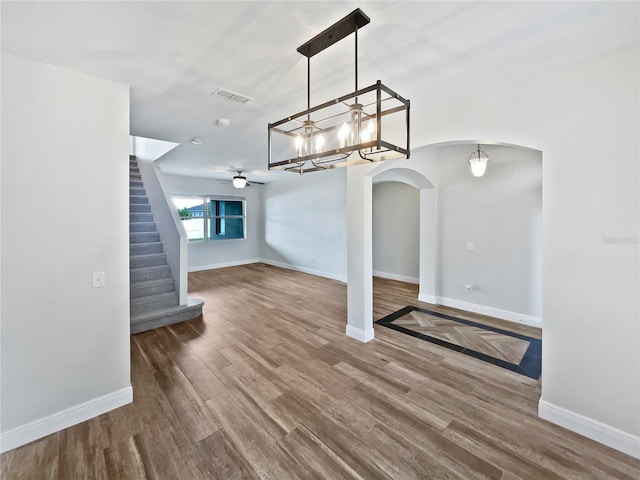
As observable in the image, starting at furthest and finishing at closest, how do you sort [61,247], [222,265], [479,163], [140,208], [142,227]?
[222,265], [140,208], [142,227], [479,163], [61,247]

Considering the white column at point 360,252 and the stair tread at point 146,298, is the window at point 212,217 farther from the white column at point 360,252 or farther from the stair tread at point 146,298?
the white column at point 360,252

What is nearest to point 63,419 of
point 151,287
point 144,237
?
point 151,287

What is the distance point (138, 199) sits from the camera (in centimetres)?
566

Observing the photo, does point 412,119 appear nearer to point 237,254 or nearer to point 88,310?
point 88,310

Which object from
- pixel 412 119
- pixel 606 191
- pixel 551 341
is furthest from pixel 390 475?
pixel 412 119

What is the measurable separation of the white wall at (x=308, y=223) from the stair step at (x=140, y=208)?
3.60m

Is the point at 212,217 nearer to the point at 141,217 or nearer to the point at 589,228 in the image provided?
the point at 141,217

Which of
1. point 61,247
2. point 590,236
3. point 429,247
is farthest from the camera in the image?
point 429,247

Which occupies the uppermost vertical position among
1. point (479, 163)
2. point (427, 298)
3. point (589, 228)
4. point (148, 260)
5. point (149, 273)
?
point (479, 163)

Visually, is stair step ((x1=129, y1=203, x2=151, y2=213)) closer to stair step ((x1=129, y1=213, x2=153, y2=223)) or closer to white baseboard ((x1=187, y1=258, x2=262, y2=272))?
stair step ((x1=129, y1=213, x2=153, y2=223))

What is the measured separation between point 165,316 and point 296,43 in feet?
13.0

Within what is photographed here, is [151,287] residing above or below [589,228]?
below

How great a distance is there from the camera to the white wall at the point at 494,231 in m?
3.96

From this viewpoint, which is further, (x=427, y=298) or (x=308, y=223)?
(x=308, y=223)
